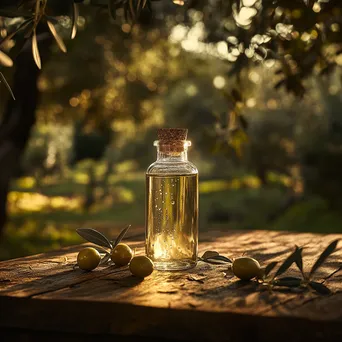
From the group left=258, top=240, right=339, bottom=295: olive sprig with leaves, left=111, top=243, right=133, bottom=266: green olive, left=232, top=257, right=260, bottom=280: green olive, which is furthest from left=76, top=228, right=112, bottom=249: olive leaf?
left=258, top=240, right=339, bottom=295: olive sprig with leaves

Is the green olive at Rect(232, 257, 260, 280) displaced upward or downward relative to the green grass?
upward

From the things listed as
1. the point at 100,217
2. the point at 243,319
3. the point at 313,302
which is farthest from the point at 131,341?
the point at 100,217

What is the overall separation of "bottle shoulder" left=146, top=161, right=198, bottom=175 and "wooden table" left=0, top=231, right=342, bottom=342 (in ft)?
1.20

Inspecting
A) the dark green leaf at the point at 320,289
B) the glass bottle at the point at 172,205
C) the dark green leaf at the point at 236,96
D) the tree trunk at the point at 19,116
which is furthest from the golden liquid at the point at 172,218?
the tree trunk at the point at 19,116

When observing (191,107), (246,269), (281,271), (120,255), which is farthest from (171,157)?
(191,107)

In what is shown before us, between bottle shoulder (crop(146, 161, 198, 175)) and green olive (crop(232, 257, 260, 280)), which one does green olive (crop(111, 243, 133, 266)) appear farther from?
green olive (crop(232, 257, 260, 280))

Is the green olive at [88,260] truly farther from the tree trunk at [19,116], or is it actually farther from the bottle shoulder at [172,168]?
the tree trunk at [19,116]

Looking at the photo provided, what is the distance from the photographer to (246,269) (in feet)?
5.31

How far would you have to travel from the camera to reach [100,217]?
532 inches

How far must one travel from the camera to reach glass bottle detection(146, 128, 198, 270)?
1.89 metres

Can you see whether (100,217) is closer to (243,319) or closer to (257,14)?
(257,14)

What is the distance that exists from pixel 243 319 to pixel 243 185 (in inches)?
632

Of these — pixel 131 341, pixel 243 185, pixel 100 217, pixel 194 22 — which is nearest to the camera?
pixel 131 341

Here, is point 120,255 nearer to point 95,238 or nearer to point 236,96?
point 95,238
